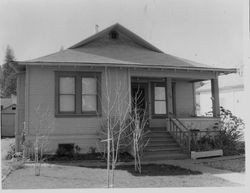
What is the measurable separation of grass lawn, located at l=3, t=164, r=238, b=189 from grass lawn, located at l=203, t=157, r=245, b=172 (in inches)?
61.0

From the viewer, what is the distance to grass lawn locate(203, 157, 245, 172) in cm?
1058

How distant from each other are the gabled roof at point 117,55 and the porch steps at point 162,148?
313 cm

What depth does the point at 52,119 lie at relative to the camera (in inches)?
519

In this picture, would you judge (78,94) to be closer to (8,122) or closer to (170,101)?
(170,101)

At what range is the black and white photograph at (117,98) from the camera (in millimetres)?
9359

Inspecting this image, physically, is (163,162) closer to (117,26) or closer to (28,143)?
(28,143)

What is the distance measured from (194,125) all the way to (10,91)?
42792 millimetres

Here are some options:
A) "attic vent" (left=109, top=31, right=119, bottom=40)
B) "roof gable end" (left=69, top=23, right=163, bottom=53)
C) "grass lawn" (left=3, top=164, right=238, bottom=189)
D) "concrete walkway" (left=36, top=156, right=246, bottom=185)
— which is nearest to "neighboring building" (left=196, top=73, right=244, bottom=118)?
"roof gable end" (left=69, top=23, right=163, bottom=53)

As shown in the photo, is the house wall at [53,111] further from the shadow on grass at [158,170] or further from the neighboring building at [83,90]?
the shadow on grass at [158,170]

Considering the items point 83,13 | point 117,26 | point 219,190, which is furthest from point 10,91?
point 219,190

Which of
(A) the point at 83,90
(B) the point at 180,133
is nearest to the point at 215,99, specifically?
(B) the point at 180,133

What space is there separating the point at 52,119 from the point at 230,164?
7310 millimetres

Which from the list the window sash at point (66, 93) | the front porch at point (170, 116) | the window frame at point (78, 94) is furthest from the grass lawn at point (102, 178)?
the window sash at point (66, 93)

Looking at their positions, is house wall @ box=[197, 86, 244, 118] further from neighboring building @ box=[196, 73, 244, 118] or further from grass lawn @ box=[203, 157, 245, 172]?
grass lawn @ box=[203, 157, 245, 172]
